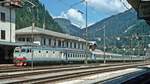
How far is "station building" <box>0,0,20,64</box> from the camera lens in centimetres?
6762

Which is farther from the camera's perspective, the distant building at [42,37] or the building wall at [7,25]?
the distant building at [42,37]

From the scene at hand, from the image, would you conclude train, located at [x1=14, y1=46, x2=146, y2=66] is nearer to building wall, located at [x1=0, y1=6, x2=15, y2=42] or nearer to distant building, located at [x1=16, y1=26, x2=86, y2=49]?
distant building, located at [x1=16, y1=26, x2=86, y2=49]

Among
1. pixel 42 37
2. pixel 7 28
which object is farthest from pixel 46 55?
pixel 42 37

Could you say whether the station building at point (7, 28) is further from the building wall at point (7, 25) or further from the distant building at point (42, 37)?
the distant building at point (42, 37)

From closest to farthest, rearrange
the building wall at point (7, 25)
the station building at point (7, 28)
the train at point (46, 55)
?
the train at point (46, 55), the station building at point (7, 28), the building wall at point (7, 25)

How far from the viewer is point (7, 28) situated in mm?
72875

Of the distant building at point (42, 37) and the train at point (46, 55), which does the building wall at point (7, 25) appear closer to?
the distant building at point (42, 37)

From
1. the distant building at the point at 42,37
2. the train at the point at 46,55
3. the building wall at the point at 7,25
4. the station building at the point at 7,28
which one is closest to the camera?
the train at the point at 46,55

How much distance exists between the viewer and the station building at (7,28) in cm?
6762

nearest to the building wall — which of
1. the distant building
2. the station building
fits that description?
A: the station building

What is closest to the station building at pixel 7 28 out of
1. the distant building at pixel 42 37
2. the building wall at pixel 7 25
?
the building wall at pixel 7 25

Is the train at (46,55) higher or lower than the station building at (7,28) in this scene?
lower

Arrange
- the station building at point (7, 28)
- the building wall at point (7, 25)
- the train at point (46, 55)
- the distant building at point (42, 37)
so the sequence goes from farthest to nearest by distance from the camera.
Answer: the distant building at point (42, 37)
the building wall at point (7, 25)
the station building at point (7, 28)
the train at point (46, 55)

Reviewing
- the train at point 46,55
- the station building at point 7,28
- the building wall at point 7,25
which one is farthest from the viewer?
the building wall at point 7,25
